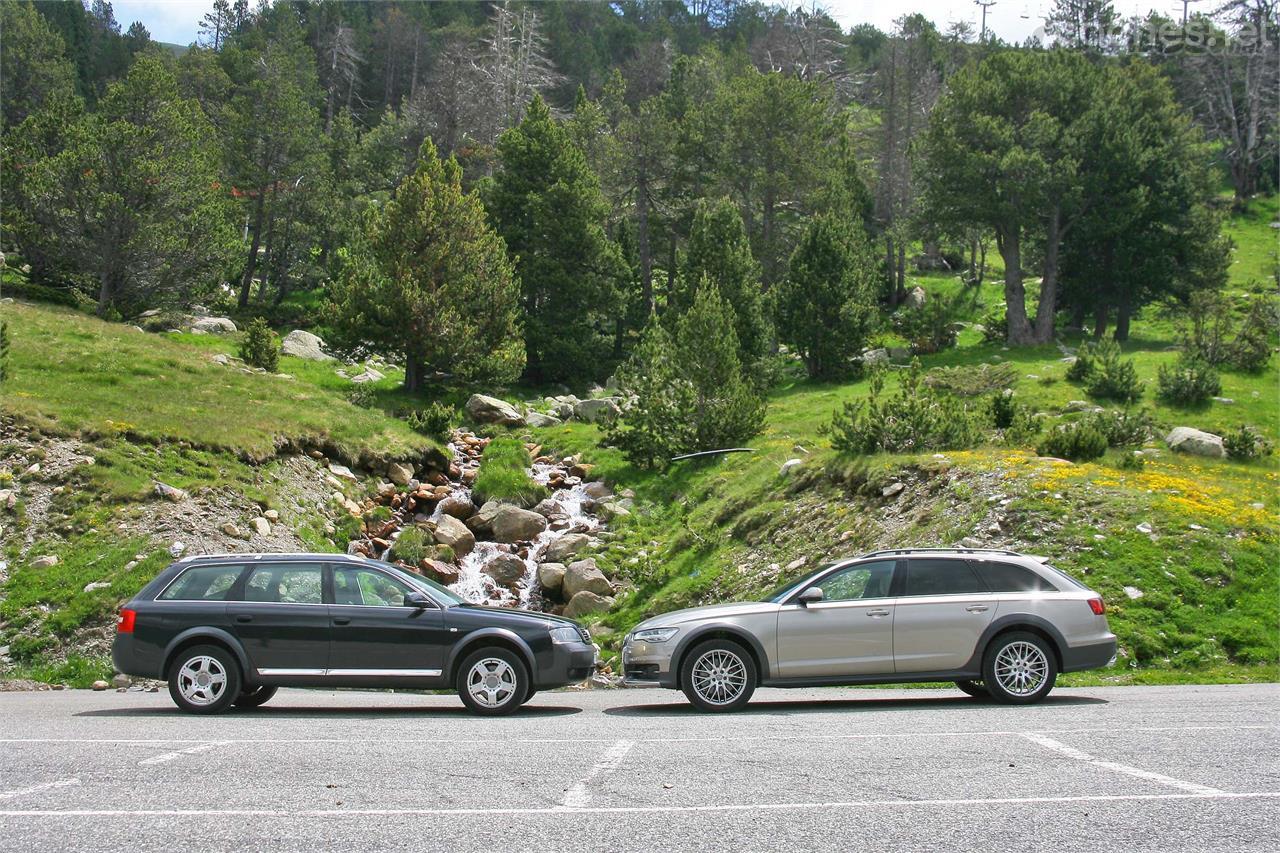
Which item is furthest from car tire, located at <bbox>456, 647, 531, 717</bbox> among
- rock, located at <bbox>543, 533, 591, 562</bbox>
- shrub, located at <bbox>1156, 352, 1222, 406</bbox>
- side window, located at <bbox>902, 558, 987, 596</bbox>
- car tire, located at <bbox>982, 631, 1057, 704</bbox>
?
shrub, located at <bbox>1156, 352, 1222, 406</bbox>

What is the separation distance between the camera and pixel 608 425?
3341 centimetres

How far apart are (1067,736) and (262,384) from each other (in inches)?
1176

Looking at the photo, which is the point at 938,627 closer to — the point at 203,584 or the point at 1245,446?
the point at 203,584

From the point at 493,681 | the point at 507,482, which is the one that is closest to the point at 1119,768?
the point at 493,681

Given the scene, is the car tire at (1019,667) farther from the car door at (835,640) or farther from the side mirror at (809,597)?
the side mirror at (809,597)

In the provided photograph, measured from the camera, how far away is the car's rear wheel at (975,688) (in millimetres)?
12883

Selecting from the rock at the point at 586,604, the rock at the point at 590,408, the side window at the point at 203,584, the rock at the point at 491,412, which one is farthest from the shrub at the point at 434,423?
the side window at the point at 203,584

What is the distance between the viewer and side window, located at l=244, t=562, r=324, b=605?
39.7ft

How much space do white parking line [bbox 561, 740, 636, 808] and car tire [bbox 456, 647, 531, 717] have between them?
8.90ft

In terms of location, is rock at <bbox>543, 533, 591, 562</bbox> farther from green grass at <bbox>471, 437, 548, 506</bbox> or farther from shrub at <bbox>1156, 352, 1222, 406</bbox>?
shrub at <bbox>1156, 352, 1222, 406</bbox>

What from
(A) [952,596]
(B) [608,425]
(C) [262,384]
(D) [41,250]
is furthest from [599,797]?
(D) [41,250]

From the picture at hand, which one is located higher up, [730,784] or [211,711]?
[730,784]

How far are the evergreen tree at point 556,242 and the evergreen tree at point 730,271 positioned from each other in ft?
16.1

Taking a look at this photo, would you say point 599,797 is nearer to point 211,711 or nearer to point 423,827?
point 423,827
